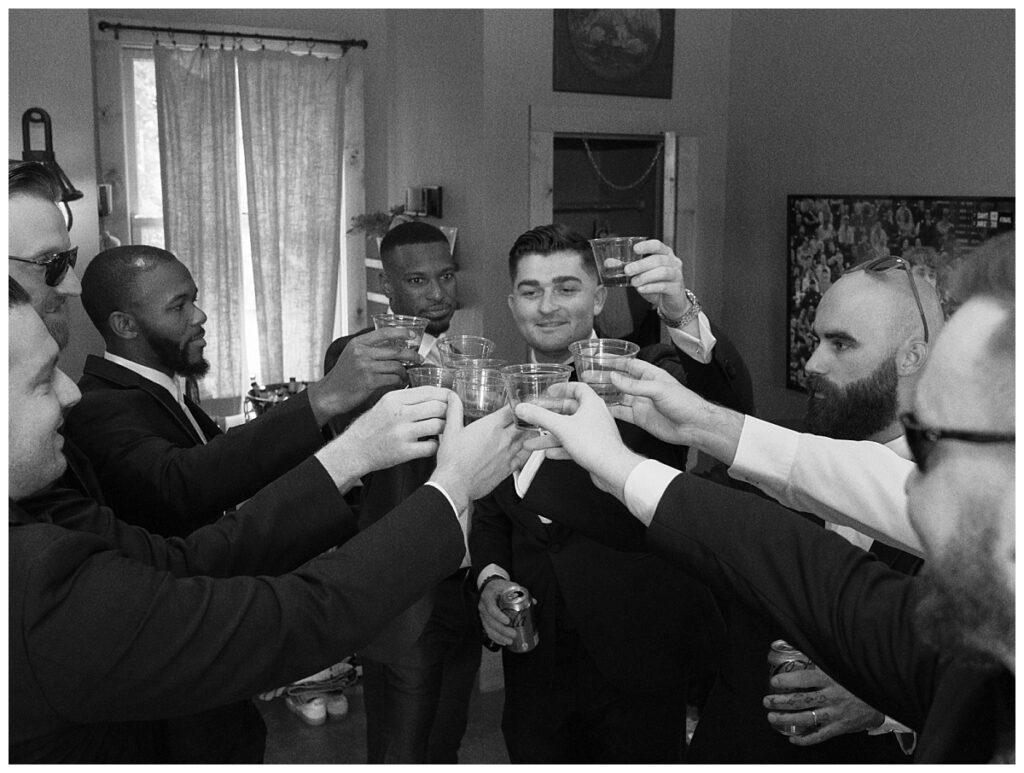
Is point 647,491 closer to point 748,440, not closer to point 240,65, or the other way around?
point 748,440

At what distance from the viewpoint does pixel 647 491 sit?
157cm

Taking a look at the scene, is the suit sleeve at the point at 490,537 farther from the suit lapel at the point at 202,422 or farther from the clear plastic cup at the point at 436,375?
the suit lapel at the point at 202,422

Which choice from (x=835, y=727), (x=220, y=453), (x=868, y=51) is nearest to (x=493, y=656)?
(x=220, y=453)

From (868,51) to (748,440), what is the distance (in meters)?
4.03

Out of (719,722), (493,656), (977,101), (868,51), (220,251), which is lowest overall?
(493,656)

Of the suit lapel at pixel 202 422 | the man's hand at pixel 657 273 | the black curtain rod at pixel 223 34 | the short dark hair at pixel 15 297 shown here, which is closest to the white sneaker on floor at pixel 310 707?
the suit lapel at pixel 202 422

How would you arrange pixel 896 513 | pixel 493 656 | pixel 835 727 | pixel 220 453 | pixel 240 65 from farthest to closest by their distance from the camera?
1. pixel 240 65
2. pixel 493 656
3. pixel 220 453
4. pixel 835 727
5. pixel 896 513

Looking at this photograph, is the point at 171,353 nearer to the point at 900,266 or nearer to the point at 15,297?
the point at 15,297

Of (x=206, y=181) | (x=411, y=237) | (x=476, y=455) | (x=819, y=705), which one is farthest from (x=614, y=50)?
(x=819, y=705)

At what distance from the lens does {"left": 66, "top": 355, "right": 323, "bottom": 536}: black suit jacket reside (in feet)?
7.47

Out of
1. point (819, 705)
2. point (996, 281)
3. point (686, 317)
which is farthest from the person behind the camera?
point (686, 317)

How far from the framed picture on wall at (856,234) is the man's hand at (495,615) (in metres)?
2.57

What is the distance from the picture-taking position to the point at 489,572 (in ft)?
8.45

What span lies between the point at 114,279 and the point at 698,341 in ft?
6.70
